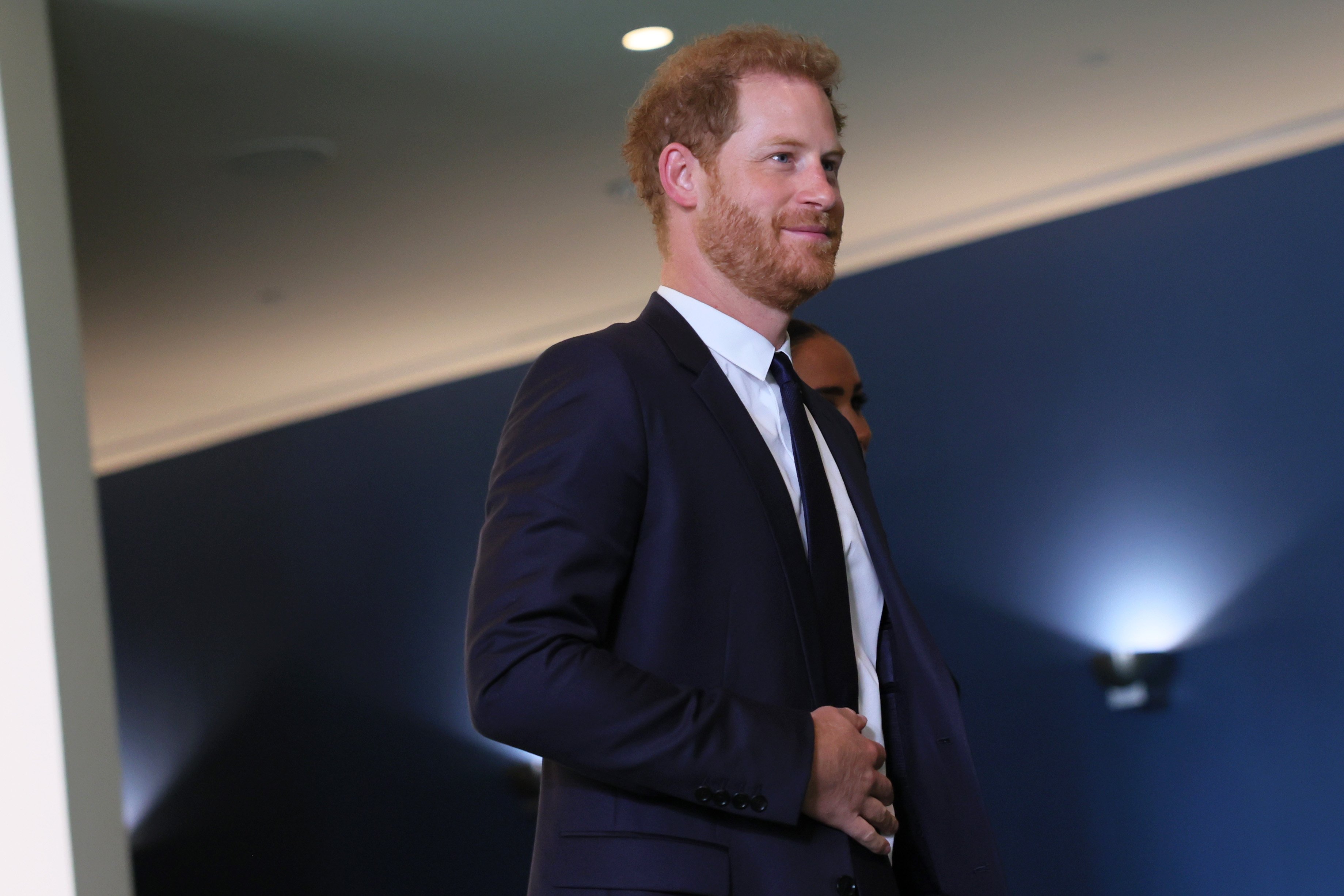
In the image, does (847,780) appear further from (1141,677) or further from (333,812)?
(333,812)

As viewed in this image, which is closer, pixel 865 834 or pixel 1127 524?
pixel 865 834

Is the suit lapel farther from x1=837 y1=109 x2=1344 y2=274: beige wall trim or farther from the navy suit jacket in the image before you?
x1=837 y1=109 x2=1344 y2=274: beige wall trim

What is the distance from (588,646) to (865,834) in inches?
12.0

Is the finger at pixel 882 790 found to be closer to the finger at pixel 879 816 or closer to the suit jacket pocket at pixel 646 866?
the finger at pixel 879 816

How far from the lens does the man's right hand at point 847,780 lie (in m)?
1.11

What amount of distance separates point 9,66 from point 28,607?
42.6 inches

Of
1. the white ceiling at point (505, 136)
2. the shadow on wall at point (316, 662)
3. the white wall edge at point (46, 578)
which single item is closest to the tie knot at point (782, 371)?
the white wall edge at point (46, 578)

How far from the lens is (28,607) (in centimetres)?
223

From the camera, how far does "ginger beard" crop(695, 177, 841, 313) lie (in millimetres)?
1305

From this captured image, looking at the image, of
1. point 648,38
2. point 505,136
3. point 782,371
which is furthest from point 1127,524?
point 782,371

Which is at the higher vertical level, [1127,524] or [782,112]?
[782,112]

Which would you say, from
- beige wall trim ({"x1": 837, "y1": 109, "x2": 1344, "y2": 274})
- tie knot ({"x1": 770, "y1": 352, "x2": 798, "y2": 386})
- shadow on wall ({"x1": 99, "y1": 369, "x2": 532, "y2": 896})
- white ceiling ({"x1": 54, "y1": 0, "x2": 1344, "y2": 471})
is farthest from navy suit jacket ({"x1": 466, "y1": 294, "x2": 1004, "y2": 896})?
shadow on wall ({"x1": 99, "y1": 369, "x2": 532, "y2": 896})

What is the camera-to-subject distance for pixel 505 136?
4.00 metres

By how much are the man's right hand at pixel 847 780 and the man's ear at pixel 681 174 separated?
55 centimetres
